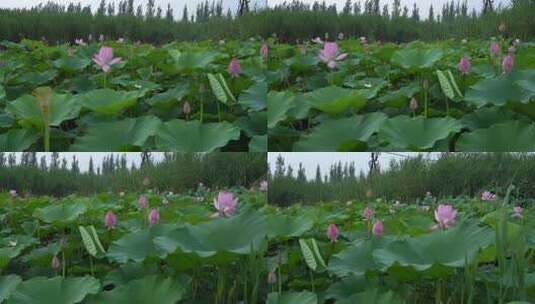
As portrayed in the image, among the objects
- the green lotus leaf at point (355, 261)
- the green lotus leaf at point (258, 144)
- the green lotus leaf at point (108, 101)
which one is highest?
the green lotus leaf at point (108, 101)

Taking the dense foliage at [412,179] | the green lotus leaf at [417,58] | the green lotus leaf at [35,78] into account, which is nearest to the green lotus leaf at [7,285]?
the dense foliage at [412,179]

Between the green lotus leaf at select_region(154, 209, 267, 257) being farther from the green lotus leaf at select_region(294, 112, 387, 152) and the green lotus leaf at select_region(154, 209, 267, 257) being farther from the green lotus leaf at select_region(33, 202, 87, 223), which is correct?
the green lotus leaf at select_region(33, 202, 87, 223)

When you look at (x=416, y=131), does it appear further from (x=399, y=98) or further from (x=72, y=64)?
(x=72, y=64)

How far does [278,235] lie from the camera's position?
186cm

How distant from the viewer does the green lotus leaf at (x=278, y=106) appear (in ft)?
6.41

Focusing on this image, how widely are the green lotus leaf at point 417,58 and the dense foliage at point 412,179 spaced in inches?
13.6

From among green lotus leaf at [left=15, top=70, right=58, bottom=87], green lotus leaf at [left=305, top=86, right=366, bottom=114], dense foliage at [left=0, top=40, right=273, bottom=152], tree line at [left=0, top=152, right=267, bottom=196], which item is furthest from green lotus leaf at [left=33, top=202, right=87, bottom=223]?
green lotus leaf at [left=305, top=86, right=366, bottom=114]

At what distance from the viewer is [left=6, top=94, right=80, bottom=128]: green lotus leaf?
1.93 m

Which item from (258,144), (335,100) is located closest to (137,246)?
(258,144)

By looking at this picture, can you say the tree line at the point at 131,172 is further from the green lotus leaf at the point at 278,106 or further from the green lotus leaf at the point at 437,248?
the green lotus leaf at the point at 437,248

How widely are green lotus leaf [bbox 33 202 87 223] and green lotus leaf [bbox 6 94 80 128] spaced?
1.56 ft

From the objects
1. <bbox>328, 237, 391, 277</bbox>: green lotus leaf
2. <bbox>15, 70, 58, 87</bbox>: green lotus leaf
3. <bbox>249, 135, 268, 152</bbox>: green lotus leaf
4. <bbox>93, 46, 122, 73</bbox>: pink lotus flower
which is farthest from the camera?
<bbox>15, 70, 58, 87</bbox>: green lotus leaf

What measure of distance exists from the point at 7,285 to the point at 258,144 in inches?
31.0

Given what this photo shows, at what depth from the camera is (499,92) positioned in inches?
77.6
